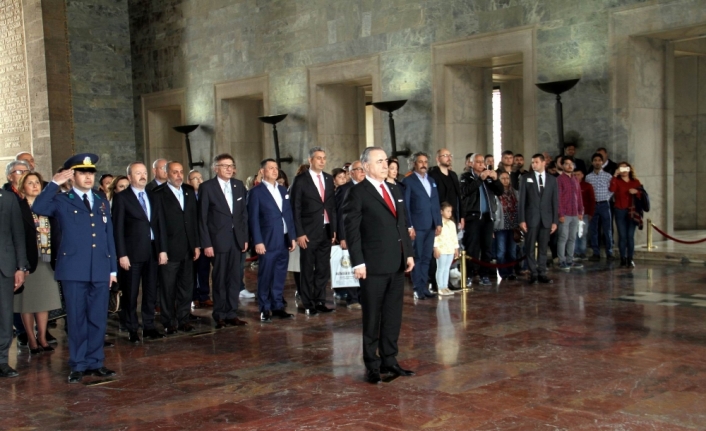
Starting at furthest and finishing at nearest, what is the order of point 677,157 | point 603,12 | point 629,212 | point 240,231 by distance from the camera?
point 677,157, point 603,12, point 629,212, point 240,231

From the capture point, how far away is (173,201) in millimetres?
7930

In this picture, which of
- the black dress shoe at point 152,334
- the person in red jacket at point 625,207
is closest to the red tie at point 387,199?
the black dress shoe at point 152,334

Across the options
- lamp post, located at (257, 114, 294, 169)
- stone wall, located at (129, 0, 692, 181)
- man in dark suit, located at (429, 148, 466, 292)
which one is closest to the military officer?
man in dark suit, located at (429, 148, 466, 292)

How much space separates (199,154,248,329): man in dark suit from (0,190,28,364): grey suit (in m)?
2.03

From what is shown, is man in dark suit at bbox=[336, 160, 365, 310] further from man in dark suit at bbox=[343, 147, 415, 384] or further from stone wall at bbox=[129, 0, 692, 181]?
stone wall at bbox=[129, 0, 692, 181]

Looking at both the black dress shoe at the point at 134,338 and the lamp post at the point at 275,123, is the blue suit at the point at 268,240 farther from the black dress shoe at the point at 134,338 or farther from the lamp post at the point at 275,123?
the lamp post at the point at 275,123

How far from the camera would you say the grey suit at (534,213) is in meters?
10.5

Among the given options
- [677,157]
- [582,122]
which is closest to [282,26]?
[582,122]

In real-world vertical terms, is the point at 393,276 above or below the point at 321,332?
above

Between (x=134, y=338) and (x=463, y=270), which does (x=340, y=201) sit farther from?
(x=134, y=338)

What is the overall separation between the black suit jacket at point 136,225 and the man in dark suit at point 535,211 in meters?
4.93

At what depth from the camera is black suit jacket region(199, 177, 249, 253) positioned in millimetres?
8109

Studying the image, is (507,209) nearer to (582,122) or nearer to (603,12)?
(582,122)

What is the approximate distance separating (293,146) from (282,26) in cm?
277
